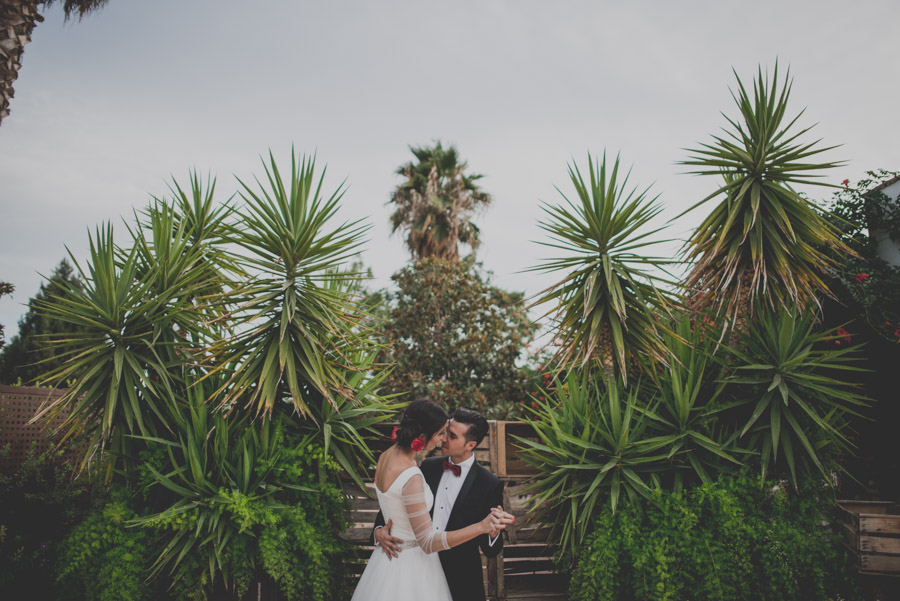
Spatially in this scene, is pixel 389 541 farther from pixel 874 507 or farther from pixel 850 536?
pixel 874 507

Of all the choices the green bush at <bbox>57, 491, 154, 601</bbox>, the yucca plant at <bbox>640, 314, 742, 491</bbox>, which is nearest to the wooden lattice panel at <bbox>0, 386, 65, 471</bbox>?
the green bush at <bbox>57, 491, 154, 601</bbox>

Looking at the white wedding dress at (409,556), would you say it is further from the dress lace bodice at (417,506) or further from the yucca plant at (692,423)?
the yucca plant at (692,423)

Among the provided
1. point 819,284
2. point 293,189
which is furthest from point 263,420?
point 819,284

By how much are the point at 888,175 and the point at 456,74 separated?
7885 mm

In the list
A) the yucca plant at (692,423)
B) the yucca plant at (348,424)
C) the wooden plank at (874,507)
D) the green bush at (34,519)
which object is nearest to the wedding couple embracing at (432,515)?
the yucca plant at (348,424)

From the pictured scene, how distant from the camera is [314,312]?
462 centimetres

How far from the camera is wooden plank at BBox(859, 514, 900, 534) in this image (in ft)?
13.6

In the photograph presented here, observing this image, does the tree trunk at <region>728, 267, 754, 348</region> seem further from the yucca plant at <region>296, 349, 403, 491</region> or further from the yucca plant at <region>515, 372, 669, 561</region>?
the yucca plant at <region>296, 349, 403, 491</region>

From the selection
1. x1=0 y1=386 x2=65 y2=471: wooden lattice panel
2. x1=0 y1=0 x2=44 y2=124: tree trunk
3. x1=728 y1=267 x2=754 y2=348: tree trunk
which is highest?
x1=0 y1=0 x2=44 y2=124: tree trunk

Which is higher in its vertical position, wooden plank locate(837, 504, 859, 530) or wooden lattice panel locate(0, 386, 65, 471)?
wooden lattice panel locate(0, 386, 65, 471)

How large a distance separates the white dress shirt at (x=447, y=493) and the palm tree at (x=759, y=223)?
2.92 meters

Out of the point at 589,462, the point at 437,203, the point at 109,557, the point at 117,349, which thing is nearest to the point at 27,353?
the point at 437,203

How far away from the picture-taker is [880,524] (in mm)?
4164

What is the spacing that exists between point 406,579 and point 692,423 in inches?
109
